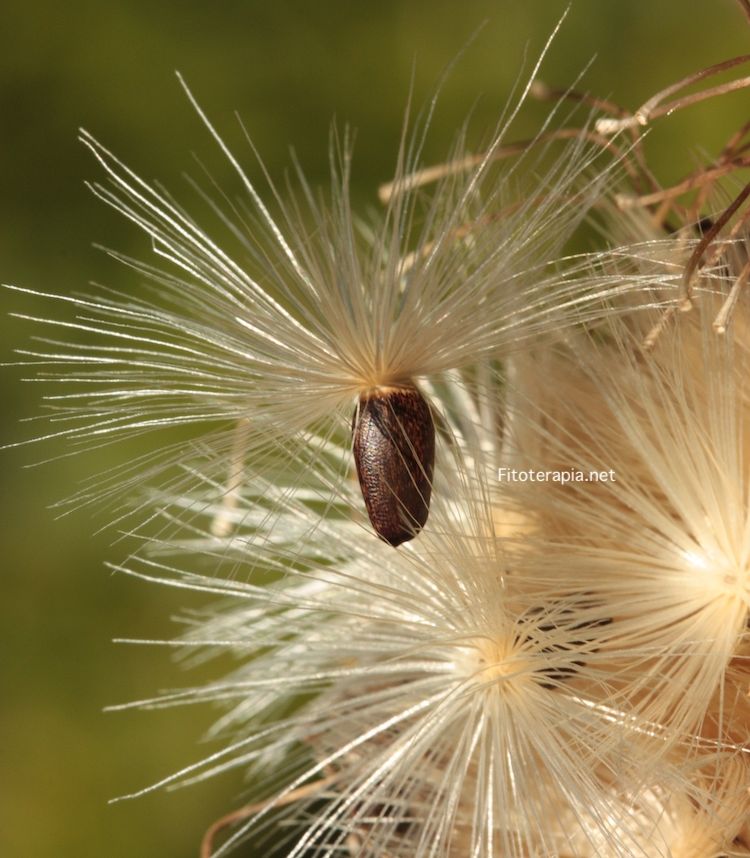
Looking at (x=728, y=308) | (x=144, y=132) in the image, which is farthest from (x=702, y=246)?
(x=144, y=132)

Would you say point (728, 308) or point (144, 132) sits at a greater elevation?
point (144, 132)

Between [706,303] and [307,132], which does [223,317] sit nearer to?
[706,303]

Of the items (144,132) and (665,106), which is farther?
(144,132)

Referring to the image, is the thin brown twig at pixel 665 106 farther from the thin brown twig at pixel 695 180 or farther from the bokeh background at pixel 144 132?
the bokeh background at pixel 144 132

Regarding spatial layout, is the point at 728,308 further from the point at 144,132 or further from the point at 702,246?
the point at 144,132

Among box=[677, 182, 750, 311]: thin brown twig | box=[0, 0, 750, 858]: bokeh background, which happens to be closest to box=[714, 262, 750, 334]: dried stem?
box=[677, 182, 750, 311]: thin brown twig

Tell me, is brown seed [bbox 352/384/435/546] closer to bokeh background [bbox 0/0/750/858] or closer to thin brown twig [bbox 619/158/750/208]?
thin brown twig [bbox 619/158/750/208]

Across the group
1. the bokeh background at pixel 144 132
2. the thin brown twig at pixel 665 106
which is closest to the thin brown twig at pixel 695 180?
the thin brown twig at pixel 665 106
